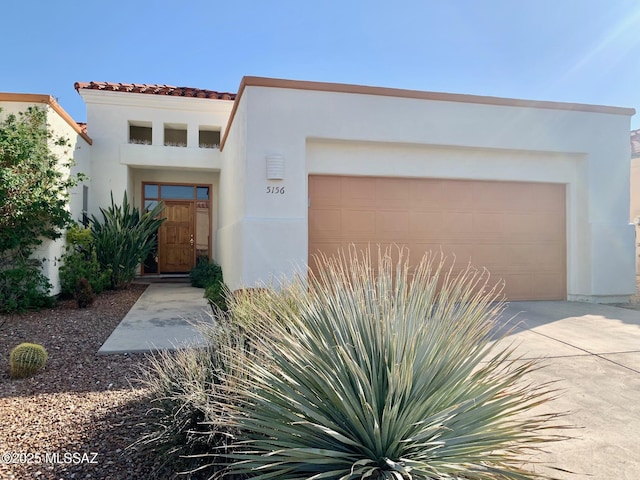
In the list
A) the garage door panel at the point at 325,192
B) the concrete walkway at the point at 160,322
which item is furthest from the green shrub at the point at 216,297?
the garage door panel at the point at 325,192

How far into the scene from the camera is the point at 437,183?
8.52m

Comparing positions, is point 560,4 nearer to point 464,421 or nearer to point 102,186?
point 464,421

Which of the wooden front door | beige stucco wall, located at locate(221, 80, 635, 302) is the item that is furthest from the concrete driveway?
the wooden front door

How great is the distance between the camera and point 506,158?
866cm

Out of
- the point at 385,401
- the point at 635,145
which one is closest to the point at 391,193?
the point at 385,401

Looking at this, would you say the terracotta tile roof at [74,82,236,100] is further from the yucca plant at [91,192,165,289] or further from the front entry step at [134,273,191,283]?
the front entry step at [134,273,191,283]

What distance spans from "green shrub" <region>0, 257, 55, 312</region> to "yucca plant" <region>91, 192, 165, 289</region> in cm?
200

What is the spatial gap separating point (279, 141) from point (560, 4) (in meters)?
5.52

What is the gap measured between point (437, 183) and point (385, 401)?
281 inches

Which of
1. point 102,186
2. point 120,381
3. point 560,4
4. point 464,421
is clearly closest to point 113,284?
point 102,186

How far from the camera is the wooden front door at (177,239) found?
13617mm

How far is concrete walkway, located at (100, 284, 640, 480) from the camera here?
286cm

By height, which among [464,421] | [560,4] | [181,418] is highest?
[560,4]

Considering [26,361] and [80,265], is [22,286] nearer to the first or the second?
[80,265]
